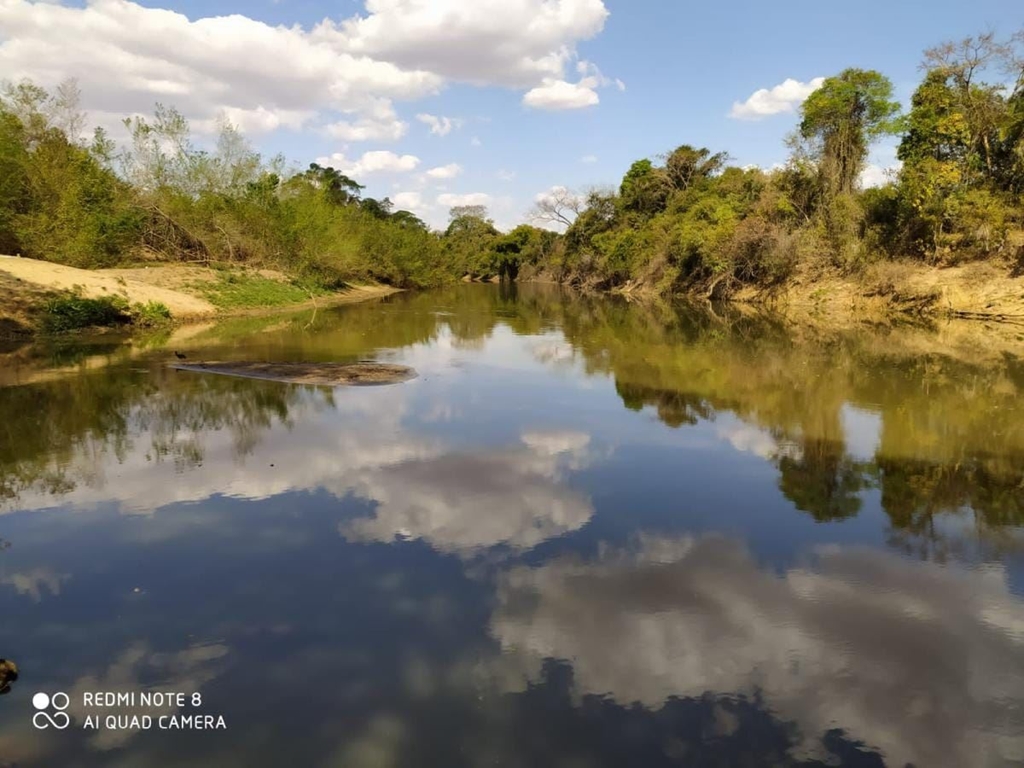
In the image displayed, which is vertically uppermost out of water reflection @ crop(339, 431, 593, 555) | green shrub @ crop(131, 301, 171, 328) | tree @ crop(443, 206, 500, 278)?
tree @ crop(443, 206, 500, 278)

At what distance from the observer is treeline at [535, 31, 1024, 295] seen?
34.4m

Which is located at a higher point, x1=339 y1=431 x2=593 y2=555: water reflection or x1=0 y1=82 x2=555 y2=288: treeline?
x1=0 y1=82 x2=555 y2=288: treeline

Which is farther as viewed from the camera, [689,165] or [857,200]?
[689,165]

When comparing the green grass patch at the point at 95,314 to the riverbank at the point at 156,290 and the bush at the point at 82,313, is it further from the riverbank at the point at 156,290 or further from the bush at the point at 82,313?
the riverbank at the point at 156,290

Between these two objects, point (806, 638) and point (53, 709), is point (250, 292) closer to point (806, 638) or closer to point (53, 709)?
point (53, 709)

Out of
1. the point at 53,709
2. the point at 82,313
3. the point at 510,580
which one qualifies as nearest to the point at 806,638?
the point at 510,580

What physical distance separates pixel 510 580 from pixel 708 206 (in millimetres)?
55942

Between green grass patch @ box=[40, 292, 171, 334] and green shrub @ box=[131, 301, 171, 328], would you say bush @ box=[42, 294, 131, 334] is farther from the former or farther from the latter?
green shrub @ box=[131, 301, 171, 328]

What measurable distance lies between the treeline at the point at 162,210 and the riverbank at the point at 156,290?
194 cm

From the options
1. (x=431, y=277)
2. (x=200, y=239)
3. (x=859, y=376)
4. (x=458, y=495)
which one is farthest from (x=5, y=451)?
(x=431, y=277)

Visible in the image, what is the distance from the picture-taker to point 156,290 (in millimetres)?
31047

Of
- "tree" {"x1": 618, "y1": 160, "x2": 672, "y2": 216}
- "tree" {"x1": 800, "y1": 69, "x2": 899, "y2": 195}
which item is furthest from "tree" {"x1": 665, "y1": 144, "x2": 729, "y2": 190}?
"tree" {"x1": 800, "y1": 69, "x2": 899, "y2": 195}

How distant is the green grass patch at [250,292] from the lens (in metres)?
35.0

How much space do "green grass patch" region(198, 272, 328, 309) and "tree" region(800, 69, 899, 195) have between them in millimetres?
37276
